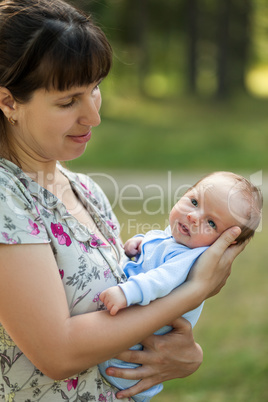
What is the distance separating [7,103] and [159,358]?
94 centimetres

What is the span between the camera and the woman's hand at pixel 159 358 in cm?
183

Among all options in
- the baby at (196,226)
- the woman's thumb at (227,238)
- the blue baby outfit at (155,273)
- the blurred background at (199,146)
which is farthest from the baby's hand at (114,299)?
the blurred background at (199,146)

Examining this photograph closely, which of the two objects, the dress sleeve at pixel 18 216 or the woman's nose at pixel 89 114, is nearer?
the dress sleeve at pixel 18 216

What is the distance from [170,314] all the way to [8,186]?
61 cm

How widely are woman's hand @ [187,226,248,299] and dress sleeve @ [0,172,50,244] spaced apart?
53 centimetres

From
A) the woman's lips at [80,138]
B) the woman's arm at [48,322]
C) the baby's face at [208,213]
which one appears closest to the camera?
the woman's arm at [48,322]

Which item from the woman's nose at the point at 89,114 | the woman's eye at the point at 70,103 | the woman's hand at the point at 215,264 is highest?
the woman's eye at the point at 70,103

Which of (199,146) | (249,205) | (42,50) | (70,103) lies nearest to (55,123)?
(70,103)

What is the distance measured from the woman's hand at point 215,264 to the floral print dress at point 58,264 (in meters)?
0.26

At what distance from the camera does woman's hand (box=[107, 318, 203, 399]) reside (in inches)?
72.0

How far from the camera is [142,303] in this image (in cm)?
170

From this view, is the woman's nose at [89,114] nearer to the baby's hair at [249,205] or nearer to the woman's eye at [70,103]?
the woman's eye at [70,103]

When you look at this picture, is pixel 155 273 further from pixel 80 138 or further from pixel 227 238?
pixel 80 138

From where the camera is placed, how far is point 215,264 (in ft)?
6.15
